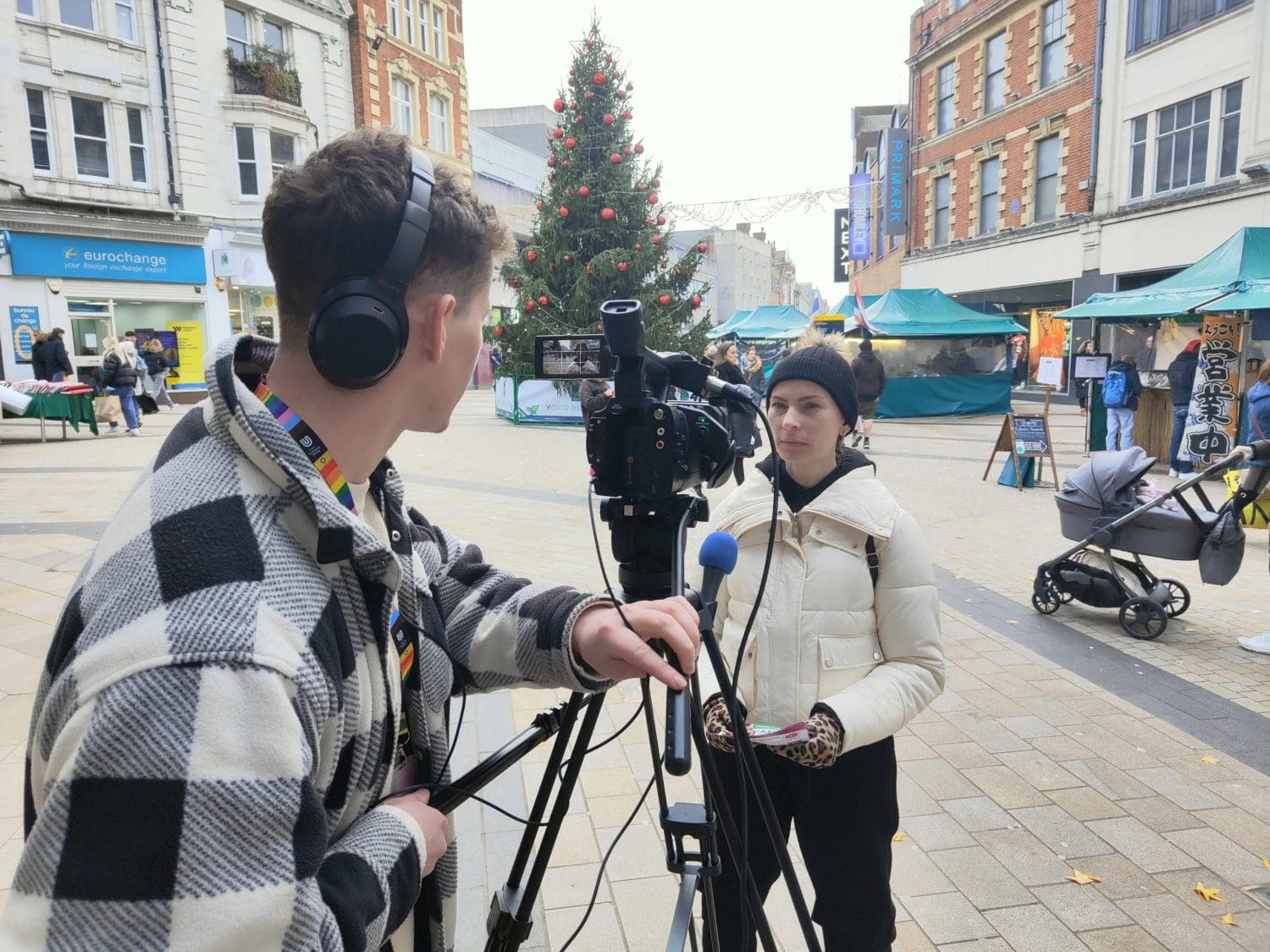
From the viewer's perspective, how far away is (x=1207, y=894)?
2803mm

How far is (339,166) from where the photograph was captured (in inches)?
43.3

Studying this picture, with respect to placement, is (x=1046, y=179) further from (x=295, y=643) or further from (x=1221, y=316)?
(x=295, y=643)

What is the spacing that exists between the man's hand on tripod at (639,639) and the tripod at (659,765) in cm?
6

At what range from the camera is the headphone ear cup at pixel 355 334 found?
104 cm

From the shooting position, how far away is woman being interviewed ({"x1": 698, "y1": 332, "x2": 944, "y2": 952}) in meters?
2.06

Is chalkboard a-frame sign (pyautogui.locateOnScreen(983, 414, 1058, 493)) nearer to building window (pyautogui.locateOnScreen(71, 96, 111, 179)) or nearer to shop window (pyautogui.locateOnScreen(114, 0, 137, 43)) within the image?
building window (pyautogui.locateOnScreen(71, 96, 111, 179))

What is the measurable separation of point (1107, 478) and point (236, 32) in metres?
25.9

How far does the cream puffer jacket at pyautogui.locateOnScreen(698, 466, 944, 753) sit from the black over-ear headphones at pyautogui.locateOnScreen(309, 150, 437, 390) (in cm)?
132

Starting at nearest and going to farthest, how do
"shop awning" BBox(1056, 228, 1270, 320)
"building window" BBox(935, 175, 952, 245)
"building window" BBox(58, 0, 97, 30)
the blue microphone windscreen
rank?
the blue microphone windscreen
"shop awning" BBox(1056, 228, 1270, 320)
"building window" BBox(58, 0, 97, 30)
"building window" BBox(935, 175, 952, 245)

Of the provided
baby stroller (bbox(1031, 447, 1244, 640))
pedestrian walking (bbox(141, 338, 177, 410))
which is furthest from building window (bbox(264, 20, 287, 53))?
baby stroller (bbox(1031, 447, 1244, 640))

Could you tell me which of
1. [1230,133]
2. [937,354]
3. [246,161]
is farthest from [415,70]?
[1230,133]

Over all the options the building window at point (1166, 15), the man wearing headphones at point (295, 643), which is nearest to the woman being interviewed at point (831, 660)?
the man wearing headphones at point (295, 643)

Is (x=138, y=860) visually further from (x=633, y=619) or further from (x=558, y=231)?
(x=558, y=231)

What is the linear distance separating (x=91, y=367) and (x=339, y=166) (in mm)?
22655
